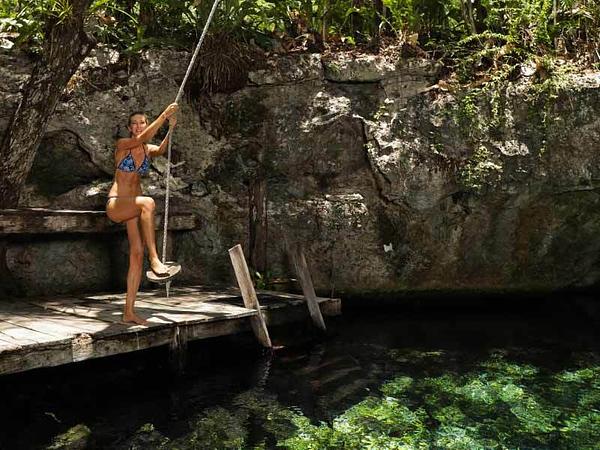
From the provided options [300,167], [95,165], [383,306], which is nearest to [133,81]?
[95,165]

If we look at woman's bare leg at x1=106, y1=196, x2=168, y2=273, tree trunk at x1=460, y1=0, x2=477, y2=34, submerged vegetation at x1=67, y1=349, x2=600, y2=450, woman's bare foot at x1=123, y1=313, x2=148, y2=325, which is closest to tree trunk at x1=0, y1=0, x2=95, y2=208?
woman's bare leg at x1=106, y1=196, x2=168, y2=273

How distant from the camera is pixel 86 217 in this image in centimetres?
890

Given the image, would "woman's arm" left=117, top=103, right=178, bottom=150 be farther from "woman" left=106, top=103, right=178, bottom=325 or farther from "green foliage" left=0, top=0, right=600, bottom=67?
"green foliage" left=0, top=0, right=600, bottom=67

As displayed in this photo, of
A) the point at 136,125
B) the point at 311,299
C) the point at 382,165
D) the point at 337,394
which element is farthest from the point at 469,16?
the point at 337,394

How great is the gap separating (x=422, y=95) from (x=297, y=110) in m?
2.13

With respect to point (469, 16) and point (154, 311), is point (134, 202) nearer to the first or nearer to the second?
point (154, 311)

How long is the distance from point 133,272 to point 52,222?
6.98 ft

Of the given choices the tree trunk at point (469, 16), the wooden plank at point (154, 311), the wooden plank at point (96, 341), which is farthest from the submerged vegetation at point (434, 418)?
the tree trunk at point (469, 16)

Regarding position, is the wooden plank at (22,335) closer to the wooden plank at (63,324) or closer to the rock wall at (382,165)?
the wooden plank at (63,324)

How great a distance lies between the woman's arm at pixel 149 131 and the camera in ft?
23.1

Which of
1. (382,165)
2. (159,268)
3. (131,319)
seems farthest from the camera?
(382,165)

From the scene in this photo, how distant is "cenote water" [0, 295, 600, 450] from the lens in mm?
5906

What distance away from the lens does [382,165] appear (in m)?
10.7

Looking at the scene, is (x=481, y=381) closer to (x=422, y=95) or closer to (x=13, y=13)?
(x=422, y=95)
